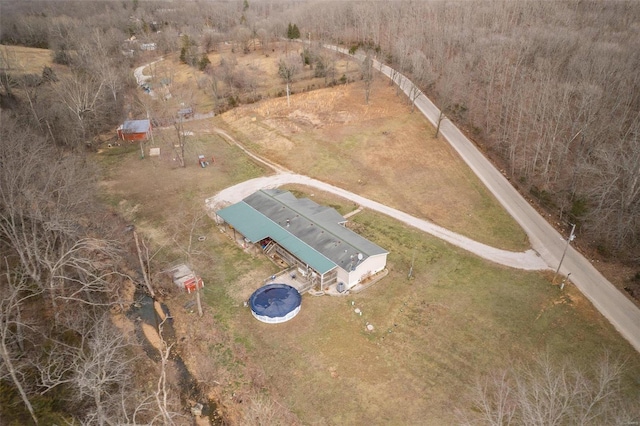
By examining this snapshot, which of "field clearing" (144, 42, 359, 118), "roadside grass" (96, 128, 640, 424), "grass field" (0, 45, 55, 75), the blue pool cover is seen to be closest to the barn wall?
"roadside grass" (96, 128, 640, 424)

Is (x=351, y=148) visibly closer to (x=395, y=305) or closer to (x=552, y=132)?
(x=552, y=132)

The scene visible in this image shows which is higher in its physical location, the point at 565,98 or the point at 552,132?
the point at 565,98

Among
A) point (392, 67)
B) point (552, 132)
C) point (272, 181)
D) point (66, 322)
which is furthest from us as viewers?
point (392, 67)

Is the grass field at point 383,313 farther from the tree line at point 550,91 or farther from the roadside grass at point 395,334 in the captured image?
the tree line at point 550,91

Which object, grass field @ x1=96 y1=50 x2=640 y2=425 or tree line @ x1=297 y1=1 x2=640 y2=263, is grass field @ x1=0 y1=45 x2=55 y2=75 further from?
tree line @ x1=297 y1=1 x2=640 y2=263

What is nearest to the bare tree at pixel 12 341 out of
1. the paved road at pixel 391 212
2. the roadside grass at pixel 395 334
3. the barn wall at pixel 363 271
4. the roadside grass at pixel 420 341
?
the roadside grass at pixel 395 334

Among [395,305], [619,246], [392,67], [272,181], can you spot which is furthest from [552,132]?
[392,67]

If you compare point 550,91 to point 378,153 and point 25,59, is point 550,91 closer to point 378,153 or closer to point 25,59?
point 378,153
